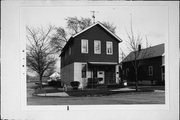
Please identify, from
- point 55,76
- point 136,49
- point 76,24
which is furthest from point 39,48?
point 136,49

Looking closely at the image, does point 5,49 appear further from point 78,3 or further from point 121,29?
point 121,29

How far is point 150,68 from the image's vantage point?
4.52m

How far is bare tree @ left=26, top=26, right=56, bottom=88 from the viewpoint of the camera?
4.48 meters

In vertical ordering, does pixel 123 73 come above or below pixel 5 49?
below

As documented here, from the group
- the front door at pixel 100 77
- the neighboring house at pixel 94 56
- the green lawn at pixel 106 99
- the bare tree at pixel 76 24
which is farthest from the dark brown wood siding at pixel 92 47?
the green lawn at pixel 106 99

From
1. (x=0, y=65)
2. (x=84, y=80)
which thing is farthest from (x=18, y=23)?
(x=84, y=80)

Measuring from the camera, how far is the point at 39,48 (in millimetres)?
4484

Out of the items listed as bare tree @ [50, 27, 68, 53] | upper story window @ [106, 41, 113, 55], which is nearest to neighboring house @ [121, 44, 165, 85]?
upper story window @ [106, 41, 113, 55]

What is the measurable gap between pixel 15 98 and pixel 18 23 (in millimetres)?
1377

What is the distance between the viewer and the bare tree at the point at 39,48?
176 inches

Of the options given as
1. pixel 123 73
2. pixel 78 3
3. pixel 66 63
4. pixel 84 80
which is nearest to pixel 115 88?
pixel 123 73

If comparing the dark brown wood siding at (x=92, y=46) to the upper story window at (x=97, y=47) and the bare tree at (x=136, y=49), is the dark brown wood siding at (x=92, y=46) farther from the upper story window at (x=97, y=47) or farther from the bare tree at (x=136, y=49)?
the bare tree at (x=136, y=49)

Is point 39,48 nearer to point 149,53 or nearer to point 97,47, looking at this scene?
point 97,47

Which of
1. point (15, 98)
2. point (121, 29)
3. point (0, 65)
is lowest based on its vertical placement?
point (15, 98)
